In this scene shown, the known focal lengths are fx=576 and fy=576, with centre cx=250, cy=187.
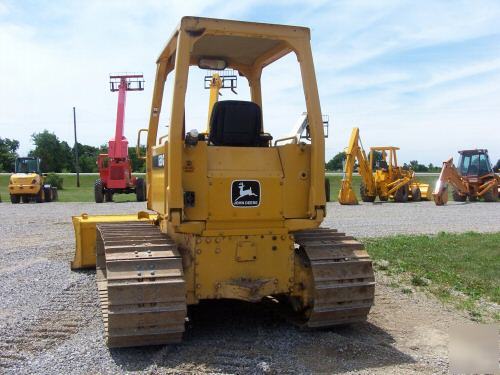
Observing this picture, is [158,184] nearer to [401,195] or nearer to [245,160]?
[245,160]

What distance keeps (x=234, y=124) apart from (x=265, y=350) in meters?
2.23

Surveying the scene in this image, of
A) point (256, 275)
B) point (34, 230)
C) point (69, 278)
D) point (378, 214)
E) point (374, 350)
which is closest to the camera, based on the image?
point (374, 350)

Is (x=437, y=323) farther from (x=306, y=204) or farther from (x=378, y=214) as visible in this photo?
(x=378, y=214)

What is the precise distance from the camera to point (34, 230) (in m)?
14.6

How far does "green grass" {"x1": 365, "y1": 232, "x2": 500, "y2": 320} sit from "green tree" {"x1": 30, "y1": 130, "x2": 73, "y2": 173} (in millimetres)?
72234

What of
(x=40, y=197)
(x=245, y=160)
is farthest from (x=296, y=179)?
(x=40, y=197)

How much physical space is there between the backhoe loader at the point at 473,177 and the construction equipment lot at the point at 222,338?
1904 centimetres

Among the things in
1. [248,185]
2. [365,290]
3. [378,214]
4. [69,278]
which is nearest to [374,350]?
[365,290]

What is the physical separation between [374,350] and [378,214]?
14.6 meters

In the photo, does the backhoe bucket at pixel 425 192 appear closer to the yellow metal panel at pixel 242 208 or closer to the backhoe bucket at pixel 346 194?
the backhoe bucket at pixel 346 194

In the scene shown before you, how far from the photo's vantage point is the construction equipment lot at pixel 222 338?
468 centimetres

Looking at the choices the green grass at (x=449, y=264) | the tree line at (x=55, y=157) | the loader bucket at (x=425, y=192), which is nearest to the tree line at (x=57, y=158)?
the tree line at (x=55, y=157)

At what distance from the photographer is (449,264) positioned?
8.95 meters

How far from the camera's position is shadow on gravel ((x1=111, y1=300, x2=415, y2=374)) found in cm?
465
